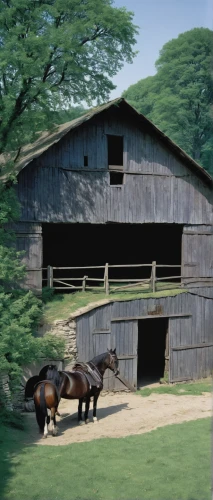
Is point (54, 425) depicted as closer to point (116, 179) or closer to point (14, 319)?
point (14, 319)

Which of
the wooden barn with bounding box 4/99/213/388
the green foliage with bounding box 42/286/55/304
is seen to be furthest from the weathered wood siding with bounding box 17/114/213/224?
the green foliage with bounding box 42/286/55/304

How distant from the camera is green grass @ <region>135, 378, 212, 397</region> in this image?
1909cm

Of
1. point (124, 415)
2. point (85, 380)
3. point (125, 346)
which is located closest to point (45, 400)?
point (85, 380)

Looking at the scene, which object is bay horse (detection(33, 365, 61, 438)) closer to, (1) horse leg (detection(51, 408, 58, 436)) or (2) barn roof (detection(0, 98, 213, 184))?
(1) horse leg (detection(51, 408, 58, 436))

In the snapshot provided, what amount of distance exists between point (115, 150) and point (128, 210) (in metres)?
3.14

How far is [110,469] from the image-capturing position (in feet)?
35.9

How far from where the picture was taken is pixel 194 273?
907 inches

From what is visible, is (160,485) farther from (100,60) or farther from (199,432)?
(100,60)

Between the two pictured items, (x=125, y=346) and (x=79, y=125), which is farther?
(x=79, y=125)

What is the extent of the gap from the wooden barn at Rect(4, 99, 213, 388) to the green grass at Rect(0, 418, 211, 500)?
6020 millimetres

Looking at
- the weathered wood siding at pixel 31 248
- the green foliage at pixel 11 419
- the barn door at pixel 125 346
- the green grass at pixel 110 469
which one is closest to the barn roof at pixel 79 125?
the weathered wood siding at pixel 31 248

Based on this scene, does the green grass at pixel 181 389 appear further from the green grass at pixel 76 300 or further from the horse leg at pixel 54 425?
the horse leg at pixel 54 425

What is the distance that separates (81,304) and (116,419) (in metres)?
4.56

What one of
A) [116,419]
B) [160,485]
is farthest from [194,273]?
[160,485]
